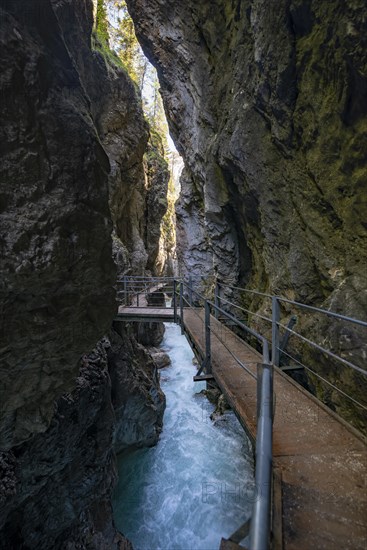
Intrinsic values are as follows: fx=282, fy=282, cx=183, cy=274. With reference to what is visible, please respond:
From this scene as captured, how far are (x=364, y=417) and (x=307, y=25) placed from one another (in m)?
6.27

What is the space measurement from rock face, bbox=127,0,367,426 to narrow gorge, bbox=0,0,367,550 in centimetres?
3

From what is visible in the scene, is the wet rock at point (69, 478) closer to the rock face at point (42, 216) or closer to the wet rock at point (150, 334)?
the rock face at point (42, 216)

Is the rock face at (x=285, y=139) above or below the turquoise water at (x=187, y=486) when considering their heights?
above

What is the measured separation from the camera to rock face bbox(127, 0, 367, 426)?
13.5 ft

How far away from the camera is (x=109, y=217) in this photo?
162 inches

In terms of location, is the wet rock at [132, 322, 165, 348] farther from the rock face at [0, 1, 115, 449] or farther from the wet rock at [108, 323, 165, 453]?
the rock face at [0, 1, 115, 449]

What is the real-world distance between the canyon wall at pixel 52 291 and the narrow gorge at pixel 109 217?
0.07 ft

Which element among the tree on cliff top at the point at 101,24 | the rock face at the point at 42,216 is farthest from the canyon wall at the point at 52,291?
the tree on cliff top at the point at 101,24

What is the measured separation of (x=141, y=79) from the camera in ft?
86.5

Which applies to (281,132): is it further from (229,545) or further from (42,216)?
(229,545)

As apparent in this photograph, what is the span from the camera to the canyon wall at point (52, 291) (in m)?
3.15

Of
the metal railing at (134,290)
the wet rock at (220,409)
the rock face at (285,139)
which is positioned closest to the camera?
the rock face at (285,139)

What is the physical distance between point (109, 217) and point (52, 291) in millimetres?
1303

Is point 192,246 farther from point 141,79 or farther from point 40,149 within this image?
point 141,79
